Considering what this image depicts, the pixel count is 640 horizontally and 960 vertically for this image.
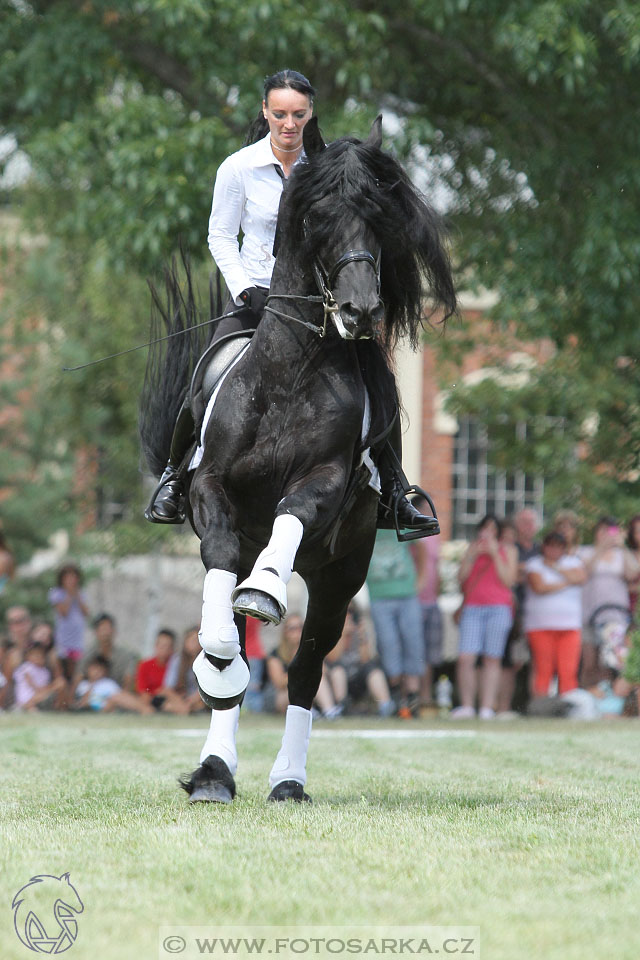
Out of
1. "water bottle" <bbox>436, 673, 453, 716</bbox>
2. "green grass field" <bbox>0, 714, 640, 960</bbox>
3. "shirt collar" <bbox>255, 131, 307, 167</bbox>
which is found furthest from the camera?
"water bottle" <bbox>436, 673, 453, 716</bbox>

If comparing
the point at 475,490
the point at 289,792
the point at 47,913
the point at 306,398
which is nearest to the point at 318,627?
the point at 289,792

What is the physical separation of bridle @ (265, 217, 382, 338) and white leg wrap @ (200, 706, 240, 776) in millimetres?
1817

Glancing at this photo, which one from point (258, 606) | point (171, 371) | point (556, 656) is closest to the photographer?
point (258, 606)

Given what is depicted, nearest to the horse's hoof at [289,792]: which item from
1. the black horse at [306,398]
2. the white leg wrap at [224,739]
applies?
the black horse at [306,398]

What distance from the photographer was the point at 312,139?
566cm

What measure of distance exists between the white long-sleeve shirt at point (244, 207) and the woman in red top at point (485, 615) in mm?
8360

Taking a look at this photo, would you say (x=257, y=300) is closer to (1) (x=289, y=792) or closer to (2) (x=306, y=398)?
(2) (x=306, y=398)

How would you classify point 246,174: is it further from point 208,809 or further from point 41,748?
point 41,748

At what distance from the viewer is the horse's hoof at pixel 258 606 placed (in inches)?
199

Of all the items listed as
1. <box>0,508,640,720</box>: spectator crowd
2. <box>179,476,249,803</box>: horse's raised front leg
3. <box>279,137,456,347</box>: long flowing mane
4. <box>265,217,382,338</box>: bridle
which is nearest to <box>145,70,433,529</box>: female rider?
<box>279,137,456,347</box>: long flowing mane

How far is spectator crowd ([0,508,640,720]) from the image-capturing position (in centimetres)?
1418

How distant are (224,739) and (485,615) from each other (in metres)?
8.45

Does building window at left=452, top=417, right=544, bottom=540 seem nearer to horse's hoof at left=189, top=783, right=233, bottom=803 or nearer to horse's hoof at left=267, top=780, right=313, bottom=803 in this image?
horse's hoof at left=267, top=780, right=313, bottom=803

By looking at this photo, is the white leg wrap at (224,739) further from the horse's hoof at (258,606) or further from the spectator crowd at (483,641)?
the spectator crowd at (483,641)
